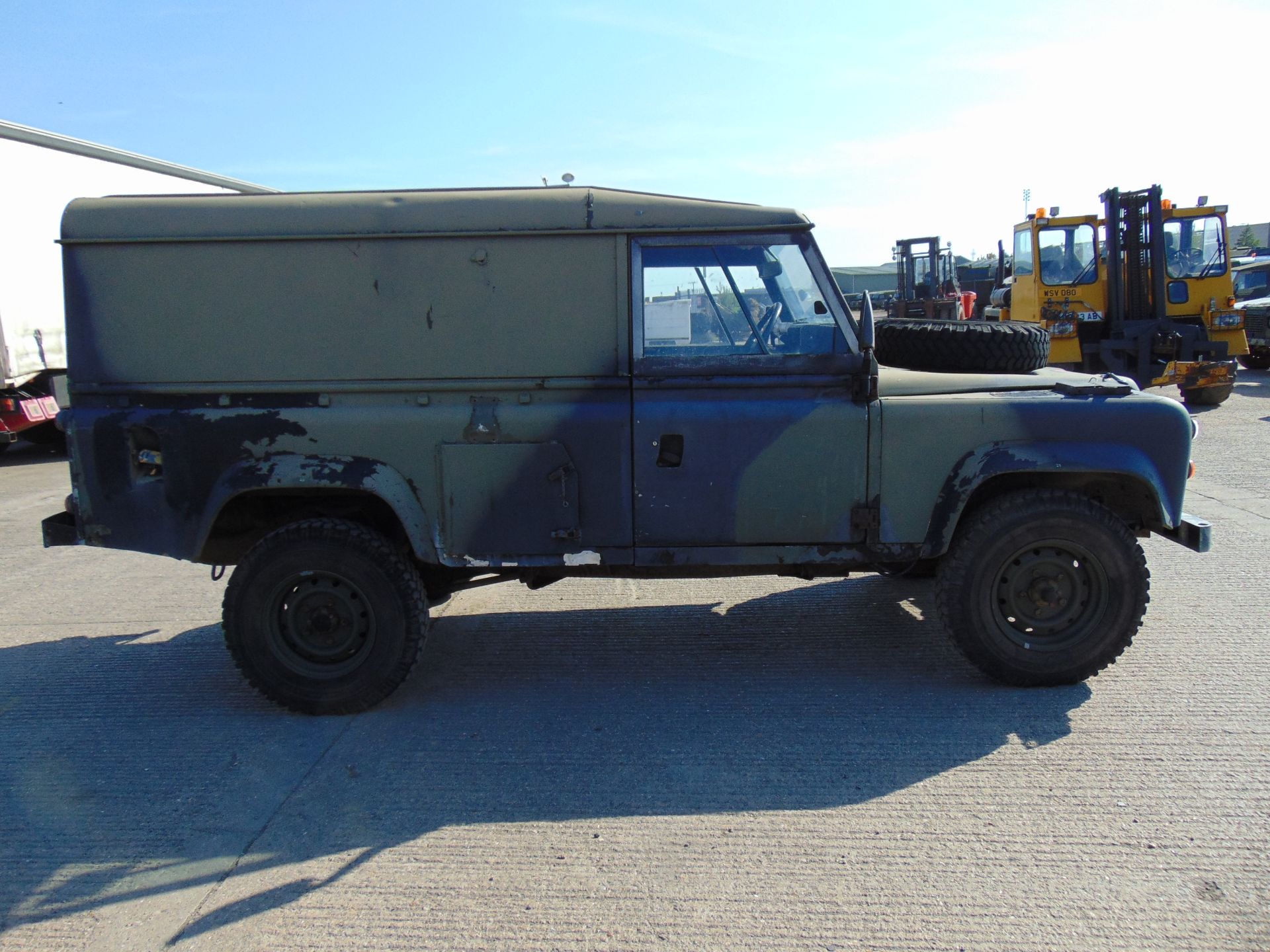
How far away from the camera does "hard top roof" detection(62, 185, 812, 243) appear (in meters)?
3.85

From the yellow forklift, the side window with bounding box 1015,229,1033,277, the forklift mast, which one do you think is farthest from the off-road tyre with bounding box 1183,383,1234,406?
the side window with bounding box 1015,229,1033,277

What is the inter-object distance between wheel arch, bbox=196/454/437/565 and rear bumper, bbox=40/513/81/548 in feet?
1.91

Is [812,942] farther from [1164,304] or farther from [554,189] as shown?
[1164,304]

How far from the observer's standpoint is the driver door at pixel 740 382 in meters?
3.93

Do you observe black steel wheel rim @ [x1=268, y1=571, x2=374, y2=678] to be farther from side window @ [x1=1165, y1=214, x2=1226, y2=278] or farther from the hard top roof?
side window @ [x1=1165, y1=214, x2=1226, y2=278]

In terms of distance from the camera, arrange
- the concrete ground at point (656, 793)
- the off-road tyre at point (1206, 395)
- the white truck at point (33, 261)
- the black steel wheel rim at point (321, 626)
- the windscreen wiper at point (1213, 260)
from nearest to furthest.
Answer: the concrete ground at point (656, 793) < the black steel wheel rim at point (321, 626) < the white truck at point (33, 261) < the off-road tyre at point (1206, 395) < the windscreen wiper at point (1213, 260)

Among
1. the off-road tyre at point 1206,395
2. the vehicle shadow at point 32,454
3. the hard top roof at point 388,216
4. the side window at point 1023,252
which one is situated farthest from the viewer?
the side window at point 1023,252

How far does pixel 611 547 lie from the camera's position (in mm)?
4062

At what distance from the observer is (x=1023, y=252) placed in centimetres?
1355

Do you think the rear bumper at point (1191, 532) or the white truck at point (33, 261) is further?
the white truck at point (33, 261)

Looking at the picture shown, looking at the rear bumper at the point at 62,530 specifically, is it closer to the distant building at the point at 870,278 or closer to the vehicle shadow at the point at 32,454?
the vehicle shadow at the point at 32,454

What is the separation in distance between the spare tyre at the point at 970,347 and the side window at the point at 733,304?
1.96 ft

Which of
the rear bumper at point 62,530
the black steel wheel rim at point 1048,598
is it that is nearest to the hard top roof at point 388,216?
the rear bumper at point 62,530

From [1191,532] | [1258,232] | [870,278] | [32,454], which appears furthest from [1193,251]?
[1258,232]
